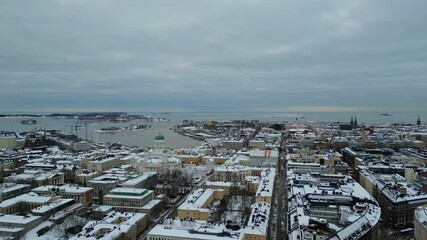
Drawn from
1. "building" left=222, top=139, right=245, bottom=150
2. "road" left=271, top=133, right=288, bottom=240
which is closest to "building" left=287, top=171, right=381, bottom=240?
"road" left=271, top=133, right=288, bottom=240

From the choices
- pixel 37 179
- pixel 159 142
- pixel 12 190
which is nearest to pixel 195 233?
pixel 12 190

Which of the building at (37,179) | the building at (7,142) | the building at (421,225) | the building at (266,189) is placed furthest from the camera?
the building at (7,142)

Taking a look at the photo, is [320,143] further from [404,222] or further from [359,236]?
[359,236]

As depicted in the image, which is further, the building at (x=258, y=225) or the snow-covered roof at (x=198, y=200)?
the snow-covered roof at (x=198, y=200)

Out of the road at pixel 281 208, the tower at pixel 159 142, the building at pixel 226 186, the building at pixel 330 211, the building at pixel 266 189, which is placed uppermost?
the tower at pixel 159 142

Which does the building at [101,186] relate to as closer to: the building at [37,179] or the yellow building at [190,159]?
the building at [37,179]

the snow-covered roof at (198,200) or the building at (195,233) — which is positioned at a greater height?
the building at (195,233)

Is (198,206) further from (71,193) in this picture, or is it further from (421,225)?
(421,225)

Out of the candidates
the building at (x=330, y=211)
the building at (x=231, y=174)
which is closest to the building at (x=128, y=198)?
the building at (x=330, y=211)
